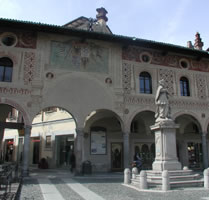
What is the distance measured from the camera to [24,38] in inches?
615

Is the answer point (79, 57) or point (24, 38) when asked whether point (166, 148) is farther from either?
point (24, 38)

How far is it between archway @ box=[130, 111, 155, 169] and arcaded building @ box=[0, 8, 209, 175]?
0.08 meters

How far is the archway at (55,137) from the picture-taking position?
21.6 meters

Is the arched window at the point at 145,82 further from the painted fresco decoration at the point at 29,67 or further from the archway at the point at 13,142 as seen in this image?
the archway at the point at 13,142

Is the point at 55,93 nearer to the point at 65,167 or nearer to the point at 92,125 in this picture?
the point at 92,125

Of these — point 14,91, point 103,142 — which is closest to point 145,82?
point 103,142

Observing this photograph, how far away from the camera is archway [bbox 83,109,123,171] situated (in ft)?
61.7

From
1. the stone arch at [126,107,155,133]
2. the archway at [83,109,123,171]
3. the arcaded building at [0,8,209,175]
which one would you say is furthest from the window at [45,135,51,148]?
the stone arch at [126,107,155,133]

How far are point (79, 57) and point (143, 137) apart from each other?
28.3 feet

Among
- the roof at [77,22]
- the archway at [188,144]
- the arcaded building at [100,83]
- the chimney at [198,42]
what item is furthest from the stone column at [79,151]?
the chimney at [198,42]

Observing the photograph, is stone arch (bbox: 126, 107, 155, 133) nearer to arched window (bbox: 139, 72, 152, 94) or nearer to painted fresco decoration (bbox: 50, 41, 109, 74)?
arched window (bbox: 139, 72, 152, 94)

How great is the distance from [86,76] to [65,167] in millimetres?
9552

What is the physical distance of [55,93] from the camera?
15.2 m

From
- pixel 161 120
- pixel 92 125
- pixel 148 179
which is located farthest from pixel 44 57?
pixel 148 179
